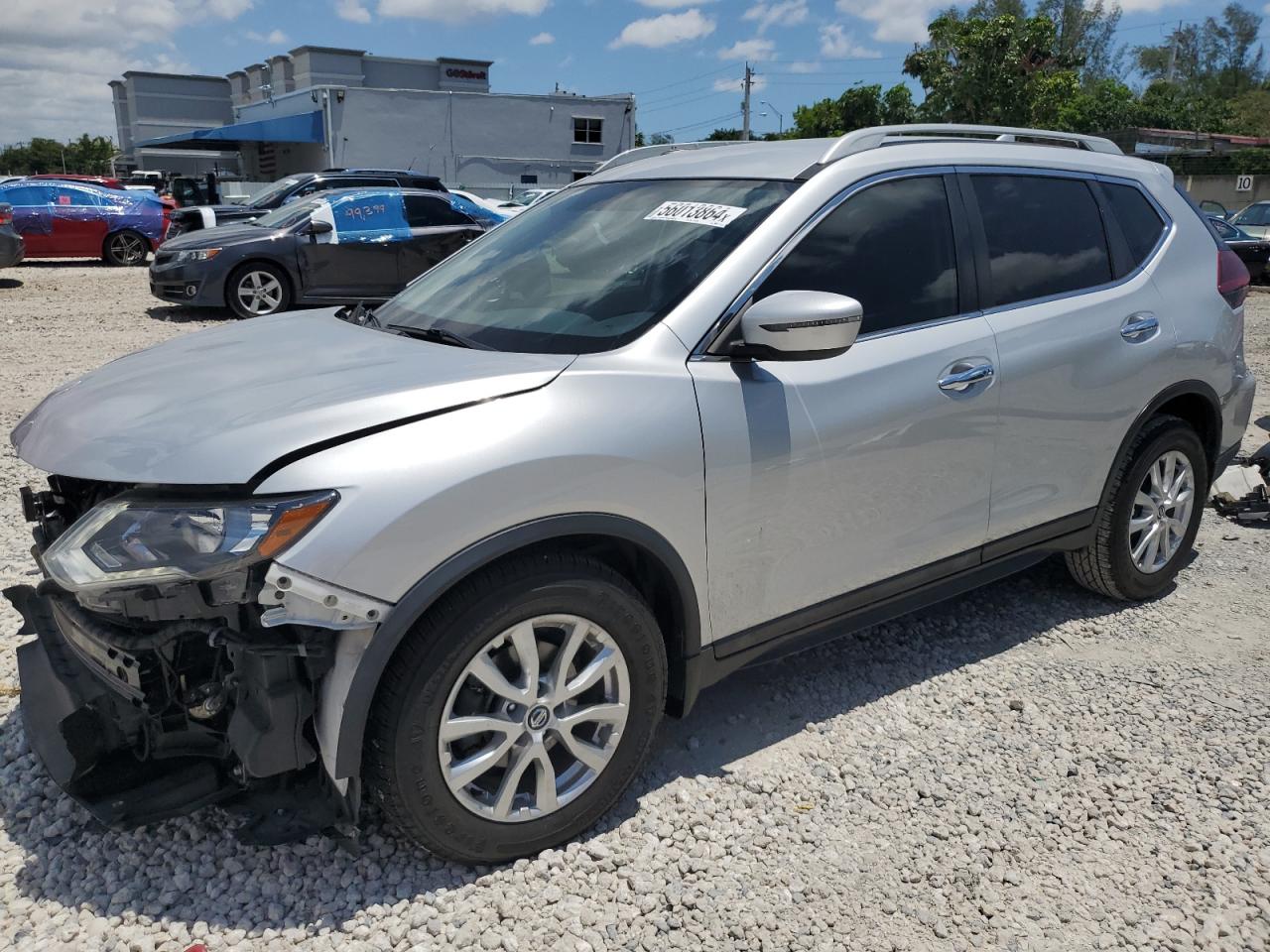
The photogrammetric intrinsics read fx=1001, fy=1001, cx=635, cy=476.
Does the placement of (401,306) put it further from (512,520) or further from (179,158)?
Answer: (179,158)

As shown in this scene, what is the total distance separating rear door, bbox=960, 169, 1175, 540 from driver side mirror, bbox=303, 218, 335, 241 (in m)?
9.62

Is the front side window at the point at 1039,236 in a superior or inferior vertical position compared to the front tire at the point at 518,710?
superior

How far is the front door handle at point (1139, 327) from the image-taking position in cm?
379

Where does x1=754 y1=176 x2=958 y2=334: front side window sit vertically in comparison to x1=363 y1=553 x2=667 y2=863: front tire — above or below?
above

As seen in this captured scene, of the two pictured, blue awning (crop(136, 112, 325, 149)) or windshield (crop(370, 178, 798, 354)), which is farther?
blue awning (crop(136, 112, 325, 149))

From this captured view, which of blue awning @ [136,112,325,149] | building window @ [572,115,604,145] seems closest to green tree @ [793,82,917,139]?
building window @ [572,115,604,145]

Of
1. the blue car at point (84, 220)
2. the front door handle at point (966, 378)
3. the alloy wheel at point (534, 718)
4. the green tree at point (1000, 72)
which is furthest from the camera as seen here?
the green tree at point (1000, 72)

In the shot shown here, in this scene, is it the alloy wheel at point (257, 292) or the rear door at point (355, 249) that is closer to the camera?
the alloy wheel at point (257, 292)

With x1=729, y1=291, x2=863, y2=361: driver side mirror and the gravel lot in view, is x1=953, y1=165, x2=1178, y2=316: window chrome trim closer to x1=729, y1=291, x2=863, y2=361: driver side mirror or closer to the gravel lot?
x1=729, y1=291, x2=863, y2=361: driver side mirror

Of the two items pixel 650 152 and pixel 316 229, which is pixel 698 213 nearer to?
pixel 650 152

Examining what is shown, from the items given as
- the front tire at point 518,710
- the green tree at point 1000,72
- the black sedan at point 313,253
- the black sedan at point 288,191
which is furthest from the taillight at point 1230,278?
the green tree at point 1000,72

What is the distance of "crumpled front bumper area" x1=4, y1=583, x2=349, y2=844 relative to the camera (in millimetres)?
2297

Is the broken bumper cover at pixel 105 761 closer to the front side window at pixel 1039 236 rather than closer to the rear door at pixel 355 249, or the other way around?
the front side window at pixel 1039 236

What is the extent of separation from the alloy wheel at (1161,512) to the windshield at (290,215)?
33.5 ft
